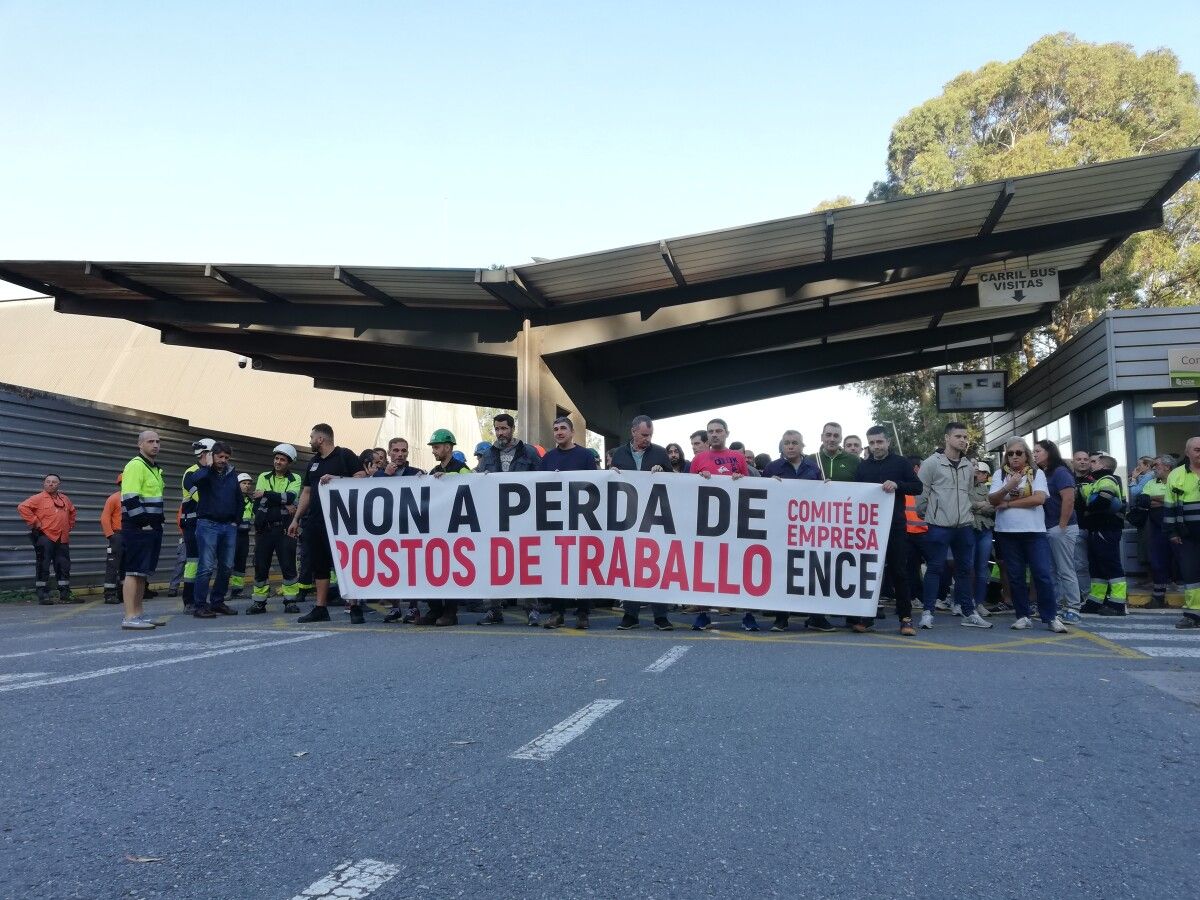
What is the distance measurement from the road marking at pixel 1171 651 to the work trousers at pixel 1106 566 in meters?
3.66

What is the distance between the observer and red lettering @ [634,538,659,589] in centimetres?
931

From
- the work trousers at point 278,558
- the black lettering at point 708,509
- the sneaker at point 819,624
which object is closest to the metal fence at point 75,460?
the work trousers at point 278,558

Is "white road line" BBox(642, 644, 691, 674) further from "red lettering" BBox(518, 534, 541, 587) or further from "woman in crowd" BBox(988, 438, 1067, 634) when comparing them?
"woman in crowd" BBox(988, 438, 1067, 634)

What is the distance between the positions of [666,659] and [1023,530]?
4.61m

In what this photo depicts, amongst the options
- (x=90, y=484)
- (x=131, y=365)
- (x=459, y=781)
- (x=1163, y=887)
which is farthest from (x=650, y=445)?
(x=131, y=365)

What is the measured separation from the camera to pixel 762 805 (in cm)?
354

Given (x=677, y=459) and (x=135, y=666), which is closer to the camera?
(x=135, y=666)

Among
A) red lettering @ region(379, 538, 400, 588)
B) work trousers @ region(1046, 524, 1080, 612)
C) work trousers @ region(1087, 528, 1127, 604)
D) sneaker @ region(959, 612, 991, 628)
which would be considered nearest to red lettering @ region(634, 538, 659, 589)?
red lettering @ region(379, 538, 400, 588)

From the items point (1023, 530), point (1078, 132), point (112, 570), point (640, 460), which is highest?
point (1078, 132)

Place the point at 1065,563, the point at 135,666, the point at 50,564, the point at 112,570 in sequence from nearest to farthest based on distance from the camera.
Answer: the point at 135,666 → the point at 1065,563 → the point at 50,564 → the point at 112,570

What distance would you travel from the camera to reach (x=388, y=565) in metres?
9.97

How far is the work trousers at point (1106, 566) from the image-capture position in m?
11.5

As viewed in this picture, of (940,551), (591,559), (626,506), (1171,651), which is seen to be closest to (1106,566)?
(940,551)

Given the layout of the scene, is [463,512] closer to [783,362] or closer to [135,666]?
[135,666]
